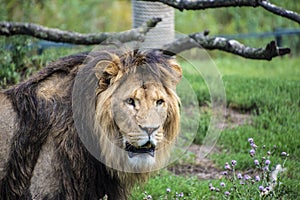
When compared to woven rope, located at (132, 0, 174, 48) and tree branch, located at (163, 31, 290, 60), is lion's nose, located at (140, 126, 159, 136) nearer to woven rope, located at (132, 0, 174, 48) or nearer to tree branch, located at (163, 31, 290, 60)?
tree branch, located at (163, 31, 290, 60)

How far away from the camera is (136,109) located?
3.71m

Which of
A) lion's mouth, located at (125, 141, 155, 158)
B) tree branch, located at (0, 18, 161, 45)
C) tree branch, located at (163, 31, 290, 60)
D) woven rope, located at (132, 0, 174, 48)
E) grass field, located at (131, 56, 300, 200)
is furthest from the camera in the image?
woven rope, located at (132, 0, 174, 48)

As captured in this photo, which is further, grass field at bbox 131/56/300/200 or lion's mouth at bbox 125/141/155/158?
grass field at bbox 131/56/300/200

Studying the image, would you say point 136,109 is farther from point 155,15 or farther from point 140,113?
point 155,15

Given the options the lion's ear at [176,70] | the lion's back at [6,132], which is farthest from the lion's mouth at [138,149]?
the lion's back at [6,132]

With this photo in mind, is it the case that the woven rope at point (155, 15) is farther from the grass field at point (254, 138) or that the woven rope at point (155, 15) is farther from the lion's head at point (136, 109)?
the lion's head at point (136, 109)

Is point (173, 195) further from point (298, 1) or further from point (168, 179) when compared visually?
point (298, 1)

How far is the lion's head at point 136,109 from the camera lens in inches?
146

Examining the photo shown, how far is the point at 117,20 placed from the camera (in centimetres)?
1382

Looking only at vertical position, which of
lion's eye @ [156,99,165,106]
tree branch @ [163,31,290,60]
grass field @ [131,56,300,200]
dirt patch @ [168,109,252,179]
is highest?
tree branch @ [163,31,290,60]

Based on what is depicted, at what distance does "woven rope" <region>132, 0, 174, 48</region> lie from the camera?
355 inches

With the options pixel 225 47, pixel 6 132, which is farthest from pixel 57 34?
pixel 6 132

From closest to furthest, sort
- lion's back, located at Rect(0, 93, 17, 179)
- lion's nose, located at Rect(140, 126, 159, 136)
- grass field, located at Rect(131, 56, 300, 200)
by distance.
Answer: lion's nose, located at Rect(140, 126, 159, 136)
lion's back, located at Rect(0, 93, 17, 179)
grass field, located at Rect(131, 56, 300, 200)

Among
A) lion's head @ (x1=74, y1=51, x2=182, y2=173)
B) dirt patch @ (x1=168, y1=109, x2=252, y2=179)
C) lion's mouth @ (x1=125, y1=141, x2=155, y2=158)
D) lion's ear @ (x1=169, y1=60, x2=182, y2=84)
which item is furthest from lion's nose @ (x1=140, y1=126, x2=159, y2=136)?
dirt patch @ (x1=168, y1=109, x2=252, y2=179)
